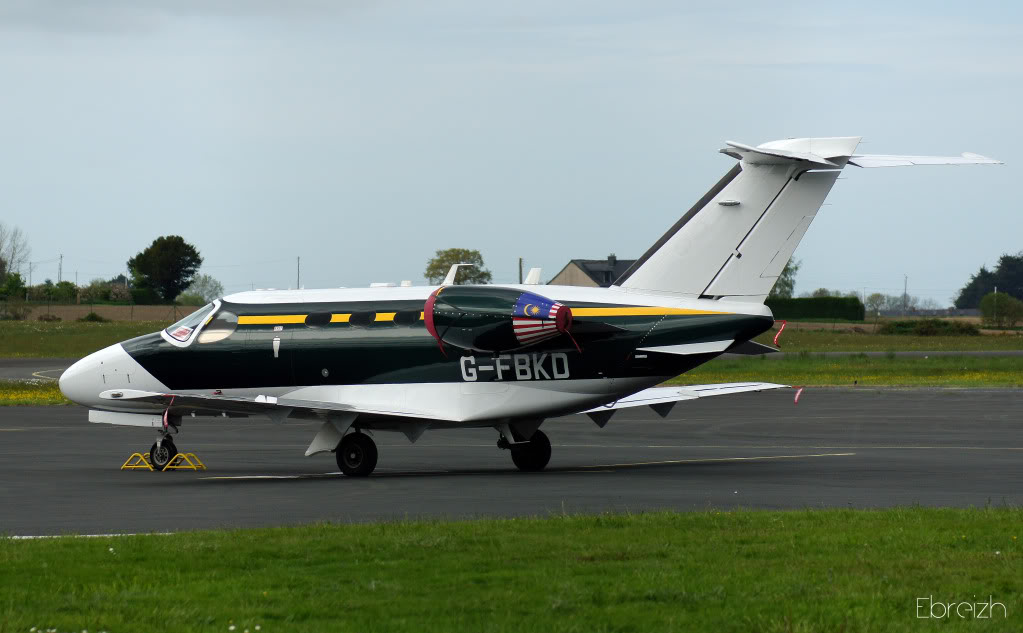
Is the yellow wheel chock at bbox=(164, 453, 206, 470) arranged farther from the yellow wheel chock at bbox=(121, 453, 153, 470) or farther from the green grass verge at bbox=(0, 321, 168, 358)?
the green grass verge at bbox=(0, 321, 168, 358)

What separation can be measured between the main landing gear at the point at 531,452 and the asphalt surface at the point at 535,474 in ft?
0.80

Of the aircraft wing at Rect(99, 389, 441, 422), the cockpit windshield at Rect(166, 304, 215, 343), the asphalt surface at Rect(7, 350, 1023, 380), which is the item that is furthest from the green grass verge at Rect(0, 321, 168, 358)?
the aircraft wing at Rect(99, 389, 441, 422)

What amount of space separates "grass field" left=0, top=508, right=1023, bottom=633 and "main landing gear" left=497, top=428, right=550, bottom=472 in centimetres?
817

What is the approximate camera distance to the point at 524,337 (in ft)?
65.3

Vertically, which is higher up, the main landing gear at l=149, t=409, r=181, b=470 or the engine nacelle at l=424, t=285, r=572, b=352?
the engine nacelle at l=424, t=285, r=572, b=352

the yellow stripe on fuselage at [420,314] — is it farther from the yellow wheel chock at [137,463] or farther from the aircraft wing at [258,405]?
the yellow wheel chock at [137,463]

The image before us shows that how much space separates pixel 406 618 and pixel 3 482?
1260cm

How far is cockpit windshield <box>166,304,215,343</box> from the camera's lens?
22.7 metres

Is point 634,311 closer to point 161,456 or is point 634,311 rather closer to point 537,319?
point 537,319

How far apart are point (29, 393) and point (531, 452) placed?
87.7 ft

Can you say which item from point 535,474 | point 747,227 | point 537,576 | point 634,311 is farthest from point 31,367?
point 537,576

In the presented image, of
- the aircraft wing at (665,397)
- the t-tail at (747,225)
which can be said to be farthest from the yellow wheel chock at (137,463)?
the t-tail at (747,225)

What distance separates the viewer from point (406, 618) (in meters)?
8.70

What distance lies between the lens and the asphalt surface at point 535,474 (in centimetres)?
1569
